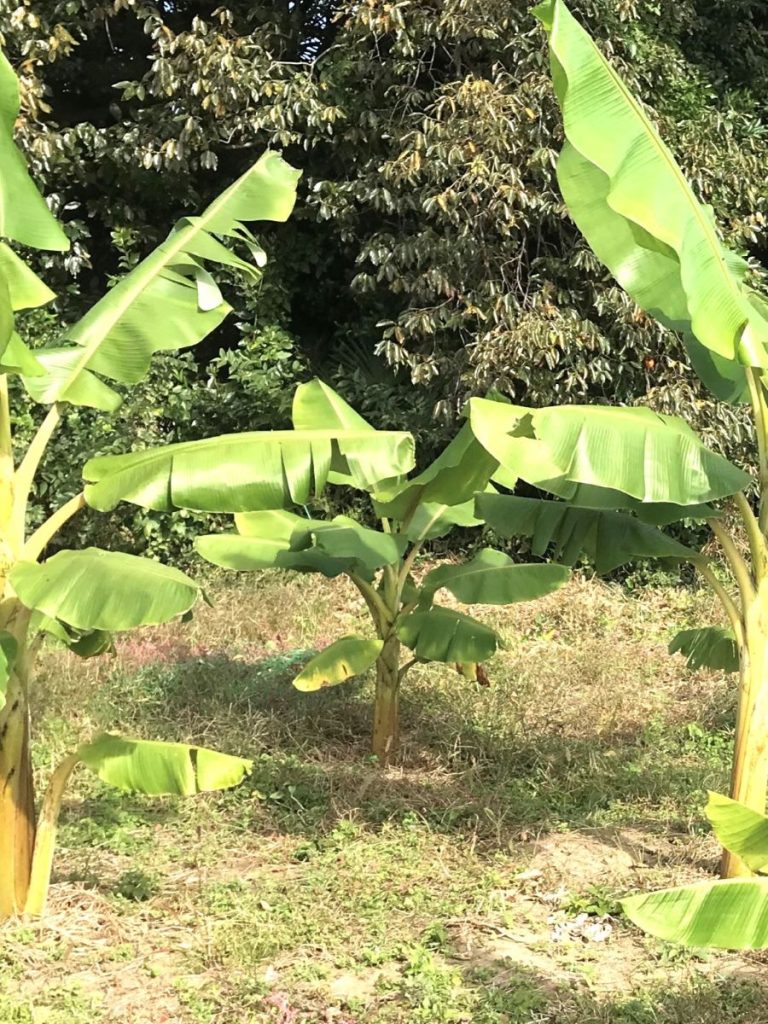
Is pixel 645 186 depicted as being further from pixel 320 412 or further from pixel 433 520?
pixel 433 520

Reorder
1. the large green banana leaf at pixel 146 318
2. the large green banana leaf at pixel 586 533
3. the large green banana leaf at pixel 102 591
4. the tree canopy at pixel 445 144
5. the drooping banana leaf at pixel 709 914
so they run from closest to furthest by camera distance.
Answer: the drooping banana leaf at pixel 709 914, the large green banana leaf at pixel 102 591, the large green banana leaf at pixel 146 318, the large green banana leaf at pixel 586 533, the tree canopy at pixel 445 144

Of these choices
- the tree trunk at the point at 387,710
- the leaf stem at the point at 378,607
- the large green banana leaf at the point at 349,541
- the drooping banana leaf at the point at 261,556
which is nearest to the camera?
the large green banana leaf at the point at 349,541

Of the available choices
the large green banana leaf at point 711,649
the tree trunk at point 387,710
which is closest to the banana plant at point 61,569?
the tree trunk at point 387,710

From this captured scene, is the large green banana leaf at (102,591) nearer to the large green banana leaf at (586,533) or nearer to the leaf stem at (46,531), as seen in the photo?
the leaf stem at (46,531)

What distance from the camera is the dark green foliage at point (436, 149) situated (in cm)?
771

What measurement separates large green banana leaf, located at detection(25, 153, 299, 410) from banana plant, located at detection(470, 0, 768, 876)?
1306 mm

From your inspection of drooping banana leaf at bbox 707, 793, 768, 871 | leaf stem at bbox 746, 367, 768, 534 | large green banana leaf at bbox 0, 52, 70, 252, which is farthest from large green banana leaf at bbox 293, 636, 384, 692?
drooping banana leaf at bbox 707, 793, 768, 871

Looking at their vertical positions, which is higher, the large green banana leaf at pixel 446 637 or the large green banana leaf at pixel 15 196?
the large green banana leaf at pixel 15 196

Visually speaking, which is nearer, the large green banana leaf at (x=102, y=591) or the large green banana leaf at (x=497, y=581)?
the large green banana leaf at (x=102, y=591)

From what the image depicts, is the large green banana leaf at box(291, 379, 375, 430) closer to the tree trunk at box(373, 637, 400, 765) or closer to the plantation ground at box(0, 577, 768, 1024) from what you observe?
the tree trunk at box(373, 637, 400, 765)

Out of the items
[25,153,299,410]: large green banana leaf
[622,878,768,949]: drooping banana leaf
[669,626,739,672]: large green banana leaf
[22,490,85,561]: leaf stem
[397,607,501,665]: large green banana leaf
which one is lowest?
[397,607,501,665]: large green banana leaf

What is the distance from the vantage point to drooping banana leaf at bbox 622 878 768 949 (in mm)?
2268

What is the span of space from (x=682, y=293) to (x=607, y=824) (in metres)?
2.35

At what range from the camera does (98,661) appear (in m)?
6.44
